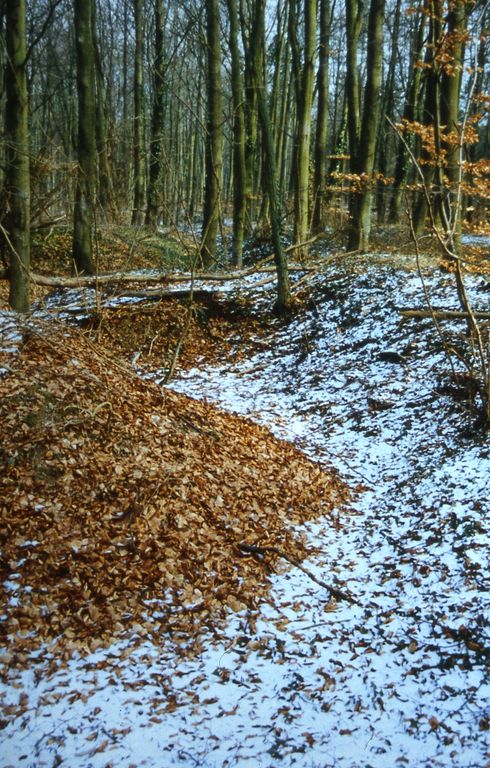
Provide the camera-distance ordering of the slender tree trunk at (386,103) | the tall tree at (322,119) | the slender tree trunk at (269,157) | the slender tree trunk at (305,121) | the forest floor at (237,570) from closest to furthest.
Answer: the forest floor at (237,570)
the slender tree trunk at (269,157)
the slender tree trunk at (305,121)
the tall tree at (322,119)
the slender tree trunk at (386,103)

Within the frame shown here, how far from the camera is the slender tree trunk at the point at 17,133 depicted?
9211mm

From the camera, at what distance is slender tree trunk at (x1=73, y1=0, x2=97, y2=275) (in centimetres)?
1280

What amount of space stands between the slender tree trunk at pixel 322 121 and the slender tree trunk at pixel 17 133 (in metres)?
9.86

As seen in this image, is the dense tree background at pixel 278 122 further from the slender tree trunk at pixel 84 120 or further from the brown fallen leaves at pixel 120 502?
the brown fallen leaves at pixel 120 502

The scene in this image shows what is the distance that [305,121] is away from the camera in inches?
571

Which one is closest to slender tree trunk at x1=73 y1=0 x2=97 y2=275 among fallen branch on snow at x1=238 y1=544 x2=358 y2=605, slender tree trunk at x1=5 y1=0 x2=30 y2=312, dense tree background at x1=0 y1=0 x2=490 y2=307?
dense tree background at x1=0 y1=0 x2=490 y2=307

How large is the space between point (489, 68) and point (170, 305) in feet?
77.4

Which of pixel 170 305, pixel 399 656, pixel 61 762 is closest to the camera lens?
pixel 61 762

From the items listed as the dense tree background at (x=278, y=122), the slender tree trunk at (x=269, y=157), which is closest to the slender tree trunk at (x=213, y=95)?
the dense tree background at (x=278, y=122)

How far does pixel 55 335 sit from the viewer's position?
8086mm

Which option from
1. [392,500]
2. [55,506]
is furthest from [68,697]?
[392,500]

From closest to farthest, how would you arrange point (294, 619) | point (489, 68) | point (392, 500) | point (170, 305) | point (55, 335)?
point (294, 619)
point (392, 500)
point (55, 335)
point (170, 305)
point (489, 68)

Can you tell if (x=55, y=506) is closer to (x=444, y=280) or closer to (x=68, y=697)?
(x=68, y=697)

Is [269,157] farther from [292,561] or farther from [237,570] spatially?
[237,570]
